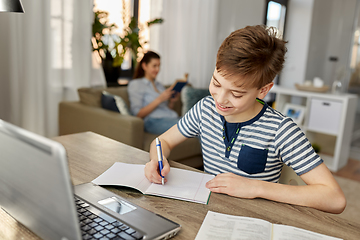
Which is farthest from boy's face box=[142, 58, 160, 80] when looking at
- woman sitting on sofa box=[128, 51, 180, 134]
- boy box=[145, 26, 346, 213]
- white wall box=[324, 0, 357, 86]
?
white wall box=[324, 0, 357, 86]

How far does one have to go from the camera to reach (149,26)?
322 centimetres

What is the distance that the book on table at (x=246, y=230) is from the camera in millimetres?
673

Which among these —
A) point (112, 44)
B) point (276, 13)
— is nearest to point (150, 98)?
point (112, 44)

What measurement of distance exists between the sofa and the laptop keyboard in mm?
1513

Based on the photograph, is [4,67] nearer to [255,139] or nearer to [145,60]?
[145,60]

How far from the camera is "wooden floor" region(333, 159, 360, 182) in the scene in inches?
124

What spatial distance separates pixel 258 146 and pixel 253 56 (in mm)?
309

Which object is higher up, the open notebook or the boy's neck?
the boy's neck

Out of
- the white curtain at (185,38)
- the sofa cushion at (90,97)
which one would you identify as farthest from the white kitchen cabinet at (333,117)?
the sofa cushion at (90,97)

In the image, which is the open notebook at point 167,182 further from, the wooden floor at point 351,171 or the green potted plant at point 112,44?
the wooden floor at point 351,171

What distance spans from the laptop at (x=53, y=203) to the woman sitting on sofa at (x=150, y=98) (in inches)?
74.1

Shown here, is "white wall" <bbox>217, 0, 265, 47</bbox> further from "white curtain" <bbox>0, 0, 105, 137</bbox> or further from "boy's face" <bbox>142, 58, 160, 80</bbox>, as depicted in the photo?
"white curtain" <bbox>0, 0, 105, 137</bbox>

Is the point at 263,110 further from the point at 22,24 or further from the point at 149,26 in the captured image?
the point at 149,26

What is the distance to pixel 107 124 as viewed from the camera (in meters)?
2.28
